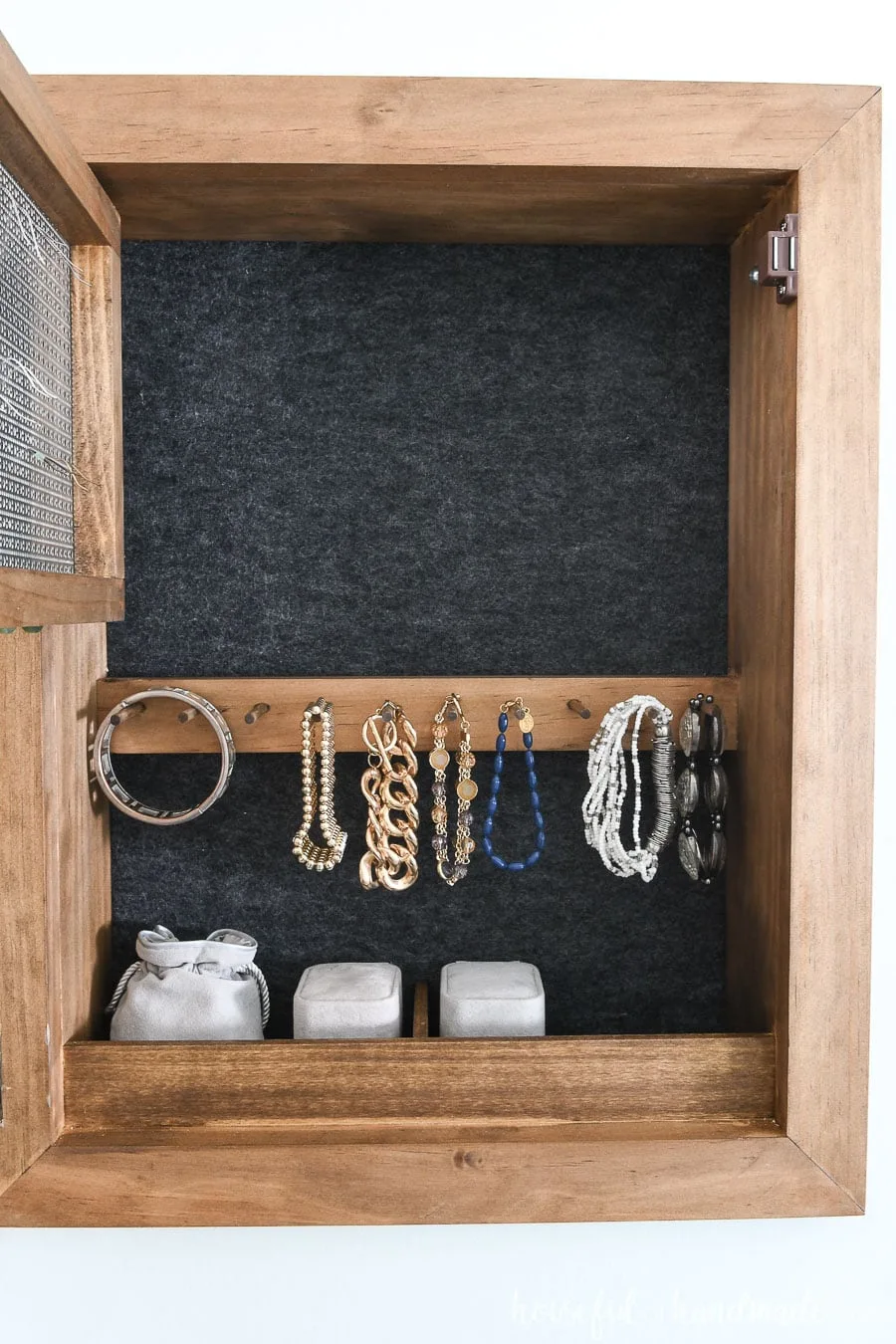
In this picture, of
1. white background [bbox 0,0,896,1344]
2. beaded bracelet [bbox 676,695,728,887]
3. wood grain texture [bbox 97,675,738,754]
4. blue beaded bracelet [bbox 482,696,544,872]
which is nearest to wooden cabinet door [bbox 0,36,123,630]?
wood grain texture [bbox 97,675,738,754]

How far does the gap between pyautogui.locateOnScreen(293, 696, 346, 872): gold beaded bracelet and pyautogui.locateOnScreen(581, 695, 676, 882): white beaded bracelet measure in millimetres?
209

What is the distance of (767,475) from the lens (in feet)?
2.44

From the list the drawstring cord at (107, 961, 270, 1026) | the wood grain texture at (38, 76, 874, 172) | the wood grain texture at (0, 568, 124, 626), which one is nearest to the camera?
the wood grain texture at (0, 568, 124, 626)

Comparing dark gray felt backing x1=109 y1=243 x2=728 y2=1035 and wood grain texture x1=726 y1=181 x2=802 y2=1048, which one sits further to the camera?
dark gray felt backing x1=109 y1=243 x2=728 y2=1035

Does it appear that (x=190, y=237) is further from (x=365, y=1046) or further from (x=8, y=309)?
(x=365, y=1046)

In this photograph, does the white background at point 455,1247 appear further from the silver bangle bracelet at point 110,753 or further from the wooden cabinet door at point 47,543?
the silver bangle bracelet at point 110,753

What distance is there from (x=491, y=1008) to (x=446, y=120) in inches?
26.7

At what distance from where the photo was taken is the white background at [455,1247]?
2.58 feet

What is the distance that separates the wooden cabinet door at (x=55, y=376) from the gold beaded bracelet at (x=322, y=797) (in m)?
0.18

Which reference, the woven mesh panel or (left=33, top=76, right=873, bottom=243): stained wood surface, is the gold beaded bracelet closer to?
the woven mesh panel

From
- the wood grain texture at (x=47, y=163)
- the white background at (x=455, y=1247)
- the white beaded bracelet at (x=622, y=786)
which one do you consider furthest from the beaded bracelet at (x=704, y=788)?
the wood grain texture at (x=47, y=163)

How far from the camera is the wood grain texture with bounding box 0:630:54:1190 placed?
Result: 2.20ft

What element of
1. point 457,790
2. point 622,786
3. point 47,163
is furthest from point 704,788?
point 47,163

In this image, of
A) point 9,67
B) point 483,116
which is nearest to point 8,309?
point 9,67
